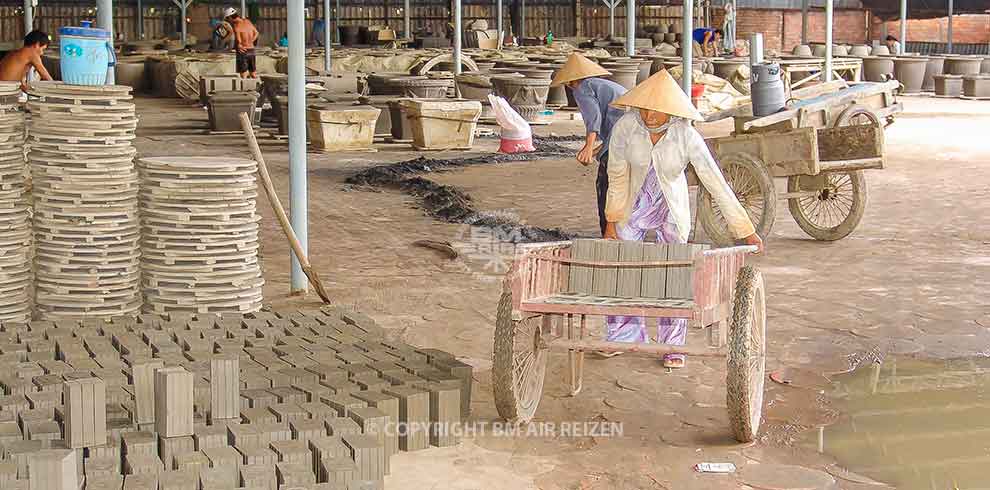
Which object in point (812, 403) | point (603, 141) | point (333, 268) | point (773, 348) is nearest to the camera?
point (812, 403)

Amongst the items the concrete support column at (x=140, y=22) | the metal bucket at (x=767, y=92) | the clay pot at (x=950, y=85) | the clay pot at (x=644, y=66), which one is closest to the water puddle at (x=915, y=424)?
the metal bucket at (x=767, y=92)

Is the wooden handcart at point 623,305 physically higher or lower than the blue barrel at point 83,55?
lower

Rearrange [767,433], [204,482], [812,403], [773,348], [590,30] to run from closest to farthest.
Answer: [204,482]
[767,433]
[812,403]
[773,348]
[590,30]

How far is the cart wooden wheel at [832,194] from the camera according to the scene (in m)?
10.3

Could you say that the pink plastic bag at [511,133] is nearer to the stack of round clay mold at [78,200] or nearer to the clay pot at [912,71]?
the stack of round clay mold at [78,200]

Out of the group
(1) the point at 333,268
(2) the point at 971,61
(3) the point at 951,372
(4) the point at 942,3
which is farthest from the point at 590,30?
(3) the point at 951,372

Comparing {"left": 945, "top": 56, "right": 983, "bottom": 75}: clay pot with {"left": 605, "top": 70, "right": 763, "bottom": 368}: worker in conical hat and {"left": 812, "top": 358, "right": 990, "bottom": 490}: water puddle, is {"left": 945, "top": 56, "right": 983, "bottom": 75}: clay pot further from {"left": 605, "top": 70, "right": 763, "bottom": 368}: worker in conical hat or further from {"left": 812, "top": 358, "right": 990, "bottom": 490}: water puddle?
{"left": 605, "top": 70, "right": 763, "bottom": 368}: worker in conical hat

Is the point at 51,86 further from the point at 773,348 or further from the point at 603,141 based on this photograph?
the point at 773,348

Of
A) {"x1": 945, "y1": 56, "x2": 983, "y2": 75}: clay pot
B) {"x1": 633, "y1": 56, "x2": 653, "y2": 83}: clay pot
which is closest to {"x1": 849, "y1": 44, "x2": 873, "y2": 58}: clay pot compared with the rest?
{"x1": 945, "y1": 56, "x2": 983, "y2": 75}: clay pot

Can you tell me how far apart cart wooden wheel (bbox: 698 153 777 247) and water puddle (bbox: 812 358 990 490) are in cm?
283

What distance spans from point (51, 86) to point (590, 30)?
33.1m

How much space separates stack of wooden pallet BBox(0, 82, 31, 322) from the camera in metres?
7.25

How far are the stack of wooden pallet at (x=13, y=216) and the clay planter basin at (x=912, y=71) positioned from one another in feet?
81.1

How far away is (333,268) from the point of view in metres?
9.55
